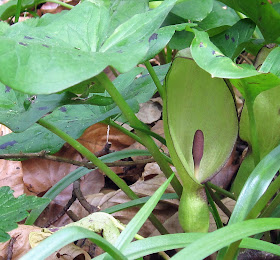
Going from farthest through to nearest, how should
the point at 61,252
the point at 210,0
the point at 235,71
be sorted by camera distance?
the point at 210,0 < the point at 61,252 < the point at 235,71

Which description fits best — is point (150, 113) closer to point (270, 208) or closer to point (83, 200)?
point (83, 200)

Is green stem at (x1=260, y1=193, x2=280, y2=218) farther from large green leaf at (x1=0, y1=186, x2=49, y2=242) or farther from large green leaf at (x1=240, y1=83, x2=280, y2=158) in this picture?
Result: large green leaf at (x1=0, y1=186, x2=49, y2=242)

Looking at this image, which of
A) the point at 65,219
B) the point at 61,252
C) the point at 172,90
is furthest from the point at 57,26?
the point at 65,219

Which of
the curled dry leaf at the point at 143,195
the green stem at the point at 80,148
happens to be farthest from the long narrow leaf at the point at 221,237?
the curled dry leaf at the point at 143,195

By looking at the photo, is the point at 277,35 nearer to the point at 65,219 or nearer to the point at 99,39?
the point at 99,39

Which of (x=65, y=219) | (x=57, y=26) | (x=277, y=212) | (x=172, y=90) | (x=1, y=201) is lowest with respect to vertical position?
(x=65, y=219)

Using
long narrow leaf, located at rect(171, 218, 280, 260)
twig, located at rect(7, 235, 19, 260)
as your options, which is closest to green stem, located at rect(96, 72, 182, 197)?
long narrow leaf, located at rect(171, 218, 280, 260)

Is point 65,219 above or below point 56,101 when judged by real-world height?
below

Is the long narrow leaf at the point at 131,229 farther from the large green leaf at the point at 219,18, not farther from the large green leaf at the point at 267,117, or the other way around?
the large green leaf at the point at 219,18
